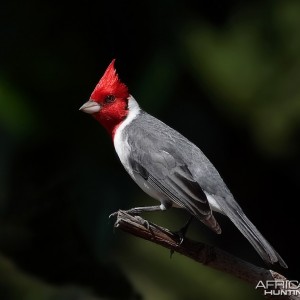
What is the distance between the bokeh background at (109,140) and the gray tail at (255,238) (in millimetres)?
983

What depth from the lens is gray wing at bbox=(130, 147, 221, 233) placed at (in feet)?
15.6

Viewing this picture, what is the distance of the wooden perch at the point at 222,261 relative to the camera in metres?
4.57

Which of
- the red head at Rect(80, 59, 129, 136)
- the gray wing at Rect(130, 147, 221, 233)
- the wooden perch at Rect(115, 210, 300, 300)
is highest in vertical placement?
the red head at Rect(80, 59, 129, 136)

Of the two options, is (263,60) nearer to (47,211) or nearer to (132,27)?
(132,27)

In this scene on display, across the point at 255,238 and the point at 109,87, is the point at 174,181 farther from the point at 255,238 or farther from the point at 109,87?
the point at 109,87

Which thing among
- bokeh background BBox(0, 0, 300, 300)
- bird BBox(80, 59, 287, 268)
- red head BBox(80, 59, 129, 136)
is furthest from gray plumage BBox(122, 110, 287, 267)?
bokeh background BBox(0, 0, 300, 300)

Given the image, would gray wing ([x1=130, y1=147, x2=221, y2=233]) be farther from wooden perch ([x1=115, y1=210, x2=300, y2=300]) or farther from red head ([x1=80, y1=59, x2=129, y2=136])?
red head ([x1=80, y1=59, x2=129, y2=136])

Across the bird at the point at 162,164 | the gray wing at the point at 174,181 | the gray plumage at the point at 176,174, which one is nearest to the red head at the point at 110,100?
the bird at the point at 162,164

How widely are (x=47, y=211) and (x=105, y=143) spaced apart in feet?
1.62

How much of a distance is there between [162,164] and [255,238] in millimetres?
606

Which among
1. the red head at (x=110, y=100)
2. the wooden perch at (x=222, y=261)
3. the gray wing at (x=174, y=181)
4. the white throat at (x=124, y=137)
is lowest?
the wooden perch at (x=222, y=261)

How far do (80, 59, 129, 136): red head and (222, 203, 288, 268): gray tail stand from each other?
77cm

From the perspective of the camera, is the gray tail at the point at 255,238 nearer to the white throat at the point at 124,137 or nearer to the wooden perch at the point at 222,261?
the wooden perch at the point at 222,261

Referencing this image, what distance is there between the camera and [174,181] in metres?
4.94
